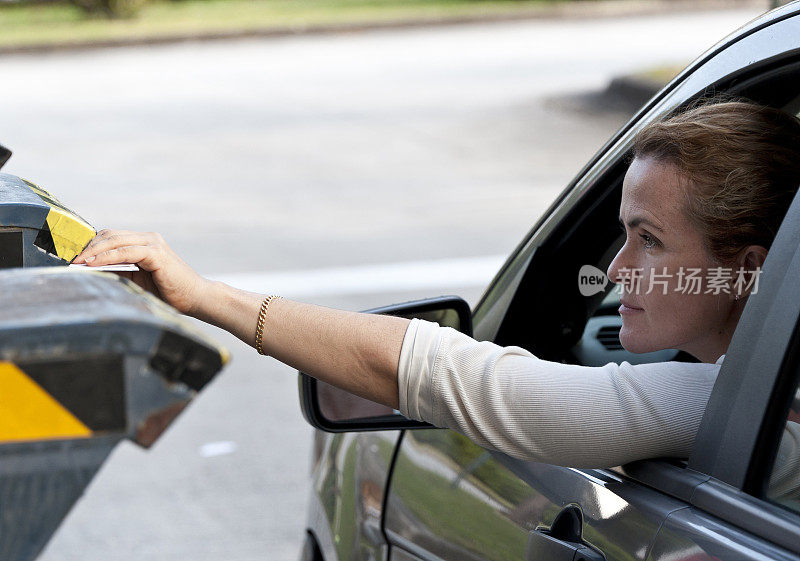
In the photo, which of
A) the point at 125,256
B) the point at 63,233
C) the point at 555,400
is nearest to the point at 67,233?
the point at 63,233

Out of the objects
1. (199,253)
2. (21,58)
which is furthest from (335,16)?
(199,253)

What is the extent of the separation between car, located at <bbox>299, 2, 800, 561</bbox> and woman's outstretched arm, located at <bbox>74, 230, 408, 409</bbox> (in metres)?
0.26

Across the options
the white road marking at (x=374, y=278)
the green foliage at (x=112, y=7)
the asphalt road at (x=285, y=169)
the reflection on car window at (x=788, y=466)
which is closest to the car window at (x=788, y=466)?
the reflection on car window at (x=788, y=466)

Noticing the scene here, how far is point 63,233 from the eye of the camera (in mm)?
1800

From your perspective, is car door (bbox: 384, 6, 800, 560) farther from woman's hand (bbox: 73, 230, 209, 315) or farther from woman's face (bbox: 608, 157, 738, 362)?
woman's hand (bbox: 73, 230, 209, 315)

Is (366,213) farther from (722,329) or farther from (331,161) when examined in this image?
(722,329)

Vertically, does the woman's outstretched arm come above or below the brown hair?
below

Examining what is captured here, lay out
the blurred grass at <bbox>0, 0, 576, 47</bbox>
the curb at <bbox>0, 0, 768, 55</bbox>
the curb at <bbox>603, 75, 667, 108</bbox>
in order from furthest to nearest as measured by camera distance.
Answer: the blurred grass at <bbox>0, 0, 576, 47</bbox>, the curb at <bbox>0, 0, 768, 55</bbox>, the curb at <bbox>603, 75, 667, 108</bbox>

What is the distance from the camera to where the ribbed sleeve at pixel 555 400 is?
63.9 inches

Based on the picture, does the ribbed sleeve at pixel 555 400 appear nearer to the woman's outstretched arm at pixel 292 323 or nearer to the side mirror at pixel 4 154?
the woman's outstretched arm at pixel 292 323

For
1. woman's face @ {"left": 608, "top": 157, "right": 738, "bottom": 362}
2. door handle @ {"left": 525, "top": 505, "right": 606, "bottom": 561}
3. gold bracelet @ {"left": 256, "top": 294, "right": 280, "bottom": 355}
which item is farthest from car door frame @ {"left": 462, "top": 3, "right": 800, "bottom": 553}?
gold bracelet @ {"left": 256, "top": 294, "right": 280, "bottom": 355}

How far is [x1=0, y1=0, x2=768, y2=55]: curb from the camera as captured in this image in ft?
62.1

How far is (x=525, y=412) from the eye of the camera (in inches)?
64.5

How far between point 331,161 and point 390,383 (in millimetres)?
9887
